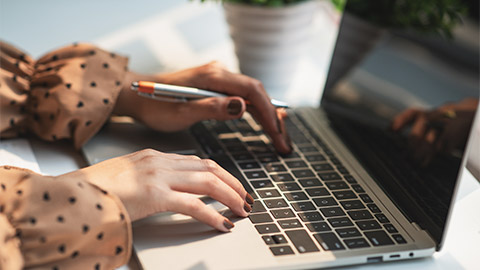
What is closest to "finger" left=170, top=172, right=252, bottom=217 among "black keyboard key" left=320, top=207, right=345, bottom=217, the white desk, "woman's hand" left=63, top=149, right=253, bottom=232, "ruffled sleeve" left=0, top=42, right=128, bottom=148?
"woman's hand" left=63, top=149, right=253, bottom=232

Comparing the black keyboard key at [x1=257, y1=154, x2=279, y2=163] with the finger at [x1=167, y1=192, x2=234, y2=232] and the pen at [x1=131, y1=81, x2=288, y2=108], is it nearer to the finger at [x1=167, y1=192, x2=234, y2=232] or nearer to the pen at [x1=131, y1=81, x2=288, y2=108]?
the pen at [x1=131, y1=81, x2=288, y2=108]

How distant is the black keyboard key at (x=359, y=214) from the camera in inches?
26.0

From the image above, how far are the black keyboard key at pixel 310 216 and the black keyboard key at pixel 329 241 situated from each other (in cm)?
3

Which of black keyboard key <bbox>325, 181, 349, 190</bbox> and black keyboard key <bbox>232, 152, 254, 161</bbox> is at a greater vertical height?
black keyboard key <bbox>325, 181, 349, 190</bbox>

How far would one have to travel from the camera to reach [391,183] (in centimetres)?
73

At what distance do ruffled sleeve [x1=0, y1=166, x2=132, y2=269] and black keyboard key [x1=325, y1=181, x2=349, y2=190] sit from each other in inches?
11.4

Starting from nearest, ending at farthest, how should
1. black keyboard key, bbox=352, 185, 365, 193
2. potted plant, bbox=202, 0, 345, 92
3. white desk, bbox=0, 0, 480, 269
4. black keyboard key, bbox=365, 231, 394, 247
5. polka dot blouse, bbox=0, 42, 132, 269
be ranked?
polka dot blouse, bbox=0, 42, 132, 269
black keyboard key, bbox=365, 231, 394, 247
black keyboard key, bbox=352, 185, 365, 193
potted plant, bbox=202, 0, 345, 92
white desk, bbox=0, 0, 480, 269

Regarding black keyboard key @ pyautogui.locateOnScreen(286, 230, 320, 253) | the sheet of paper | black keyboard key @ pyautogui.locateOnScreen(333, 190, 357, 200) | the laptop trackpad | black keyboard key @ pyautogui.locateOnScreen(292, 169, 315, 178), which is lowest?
the sheet of paper

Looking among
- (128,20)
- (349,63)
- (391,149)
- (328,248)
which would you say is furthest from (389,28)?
(128,20)

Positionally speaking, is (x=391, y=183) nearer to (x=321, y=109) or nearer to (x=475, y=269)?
(x=475, y=269)

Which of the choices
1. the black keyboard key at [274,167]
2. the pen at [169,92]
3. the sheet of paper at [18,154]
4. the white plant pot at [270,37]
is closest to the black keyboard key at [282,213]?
the black keyboard key at [274,167]

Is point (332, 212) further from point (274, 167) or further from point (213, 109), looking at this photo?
point (213, 109)

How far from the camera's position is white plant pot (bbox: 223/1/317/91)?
992 millimetres

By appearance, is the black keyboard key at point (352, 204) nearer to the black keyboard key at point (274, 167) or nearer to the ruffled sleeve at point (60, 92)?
the black keyboard key at point (274, 167)
